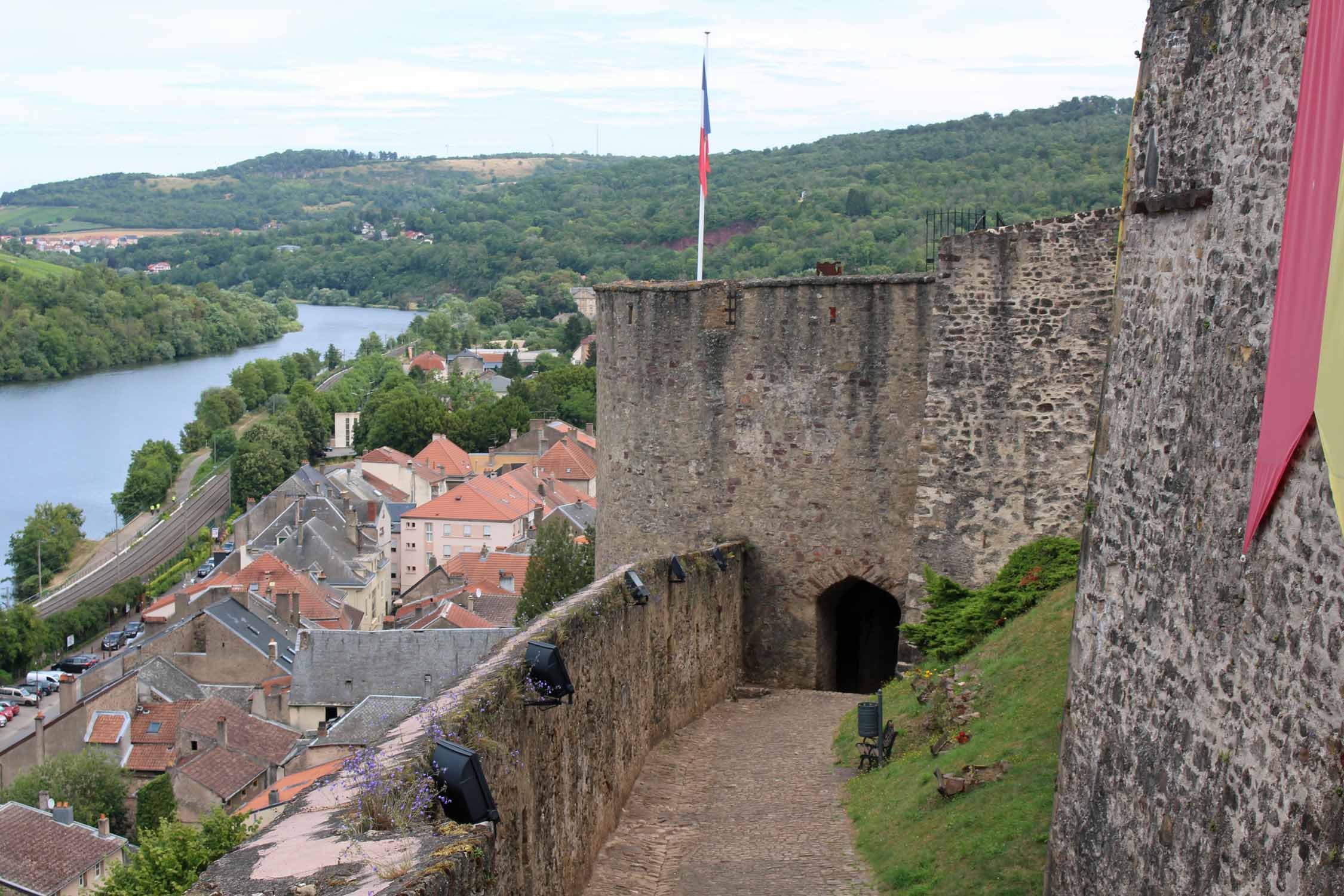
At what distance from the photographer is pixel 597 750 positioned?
9.30 meters

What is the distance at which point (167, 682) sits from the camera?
4922cm

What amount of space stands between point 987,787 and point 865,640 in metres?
8.08

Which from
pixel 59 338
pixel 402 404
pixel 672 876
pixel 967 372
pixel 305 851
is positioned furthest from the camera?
pixel 59 338

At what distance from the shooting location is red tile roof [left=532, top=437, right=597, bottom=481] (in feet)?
284

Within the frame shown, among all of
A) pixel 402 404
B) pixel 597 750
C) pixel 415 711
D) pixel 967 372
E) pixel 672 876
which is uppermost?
pixel 967 372

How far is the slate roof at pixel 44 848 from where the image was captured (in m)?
33.5

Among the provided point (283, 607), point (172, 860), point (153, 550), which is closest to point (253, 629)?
point (283, 607)

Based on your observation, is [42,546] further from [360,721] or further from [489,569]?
[360,721]

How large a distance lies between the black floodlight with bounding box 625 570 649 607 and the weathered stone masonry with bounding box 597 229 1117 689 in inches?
175

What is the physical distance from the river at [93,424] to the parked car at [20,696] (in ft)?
77.7

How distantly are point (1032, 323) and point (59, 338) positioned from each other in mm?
146152

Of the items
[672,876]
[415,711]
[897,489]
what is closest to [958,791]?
[672,876]

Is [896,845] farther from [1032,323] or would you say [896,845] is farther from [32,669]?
[32,669]

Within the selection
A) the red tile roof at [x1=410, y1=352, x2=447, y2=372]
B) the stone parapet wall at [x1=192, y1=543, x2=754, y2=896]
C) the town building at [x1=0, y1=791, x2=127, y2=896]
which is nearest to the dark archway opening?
the stone parapet wall at [x1=192, y1=543, x2=754, y2=896]
